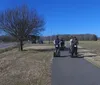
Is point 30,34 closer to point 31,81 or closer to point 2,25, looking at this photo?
point 2,25

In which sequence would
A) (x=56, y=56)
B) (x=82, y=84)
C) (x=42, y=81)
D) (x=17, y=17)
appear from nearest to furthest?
1. (x=82, y=84)
2. (x=42, y=81)
3. (x=56, y=56)
4. (x=17, y=17)

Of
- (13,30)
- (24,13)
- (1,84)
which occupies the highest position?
(24,13)

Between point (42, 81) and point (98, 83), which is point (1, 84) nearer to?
point (42, 81)

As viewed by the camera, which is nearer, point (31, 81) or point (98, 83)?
point (98, 83)

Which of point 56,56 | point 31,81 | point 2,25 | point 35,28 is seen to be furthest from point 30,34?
point 31,81

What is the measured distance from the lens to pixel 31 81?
1012 cm

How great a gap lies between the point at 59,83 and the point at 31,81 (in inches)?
49.2

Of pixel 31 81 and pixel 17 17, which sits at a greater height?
pixel 17 17

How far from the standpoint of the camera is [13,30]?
38188 mm

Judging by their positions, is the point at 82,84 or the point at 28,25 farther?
the point at 28,25

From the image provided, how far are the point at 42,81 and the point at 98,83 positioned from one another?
218cm

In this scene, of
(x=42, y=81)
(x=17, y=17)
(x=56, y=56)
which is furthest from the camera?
(x=17, y=17)

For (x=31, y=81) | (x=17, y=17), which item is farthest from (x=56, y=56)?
(x=17, y=17)

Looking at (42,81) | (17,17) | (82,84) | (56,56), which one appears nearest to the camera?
(82,84)
